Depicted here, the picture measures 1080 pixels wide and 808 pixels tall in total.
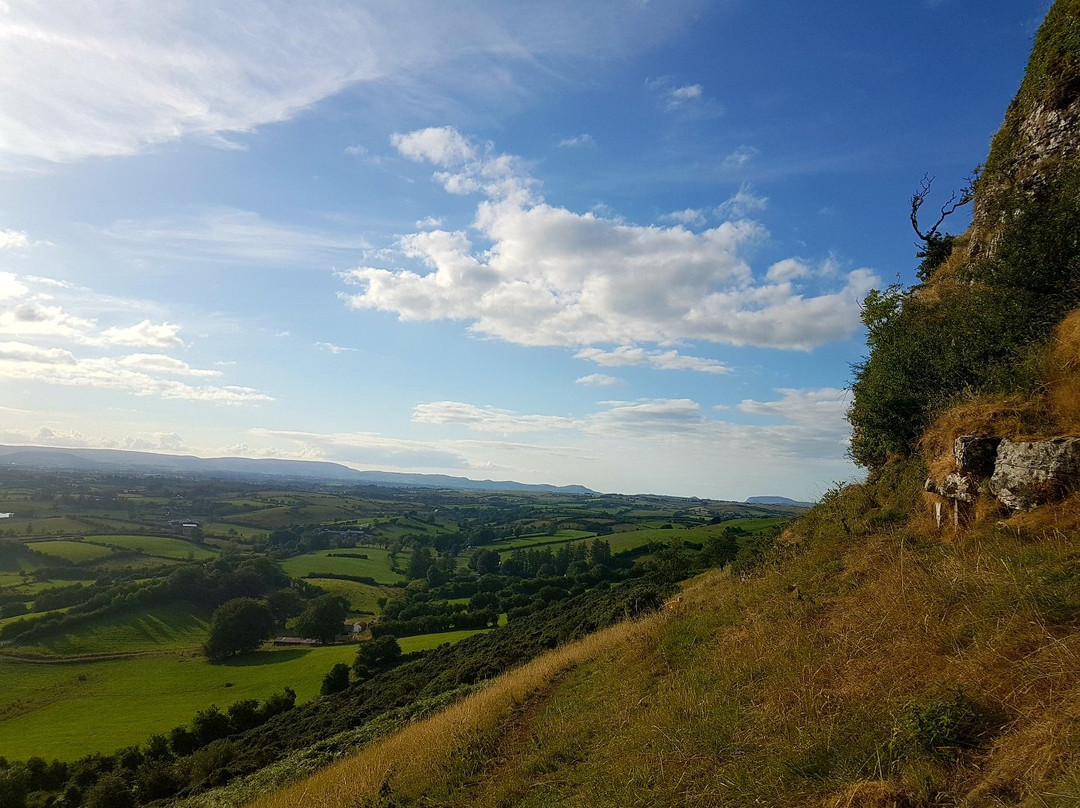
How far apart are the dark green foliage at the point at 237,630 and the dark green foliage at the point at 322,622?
5106mm

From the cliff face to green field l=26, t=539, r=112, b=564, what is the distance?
500 ft

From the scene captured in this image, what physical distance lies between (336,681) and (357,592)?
52159mm

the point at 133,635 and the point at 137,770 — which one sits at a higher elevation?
the point at 137,770

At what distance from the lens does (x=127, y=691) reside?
5566cm

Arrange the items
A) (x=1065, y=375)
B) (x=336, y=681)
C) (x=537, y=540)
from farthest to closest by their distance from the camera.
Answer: (x=537, y=540)
(x=336, y=681)
(x=1065, y=375)

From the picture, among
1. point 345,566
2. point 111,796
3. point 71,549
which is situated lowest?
point 345,566

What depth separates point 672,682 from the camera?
377 inches

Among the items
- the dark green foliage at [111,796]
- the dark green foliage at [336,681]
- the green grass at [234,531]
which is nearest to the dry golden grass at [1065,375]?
the dark green foliage at [111,796]

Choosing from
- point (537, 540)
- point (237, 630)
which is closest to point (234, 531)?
point (537, 540)

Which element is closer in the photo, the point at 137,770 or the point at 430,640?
the point at 137,770

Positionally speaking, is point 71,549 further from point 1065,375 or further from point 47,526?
point 1065,375

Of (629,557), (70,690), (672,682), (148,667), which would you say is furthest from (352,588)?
(672,682)

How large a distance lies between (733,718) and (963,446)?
686cm

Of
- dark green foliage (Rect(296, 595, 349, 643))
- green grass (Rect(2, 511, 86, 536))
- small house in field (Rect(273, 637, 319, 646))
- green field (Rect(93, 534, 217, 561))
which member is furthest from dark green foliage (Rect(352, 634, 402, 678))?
green grass (Rect(2, 511, 86, 536))
